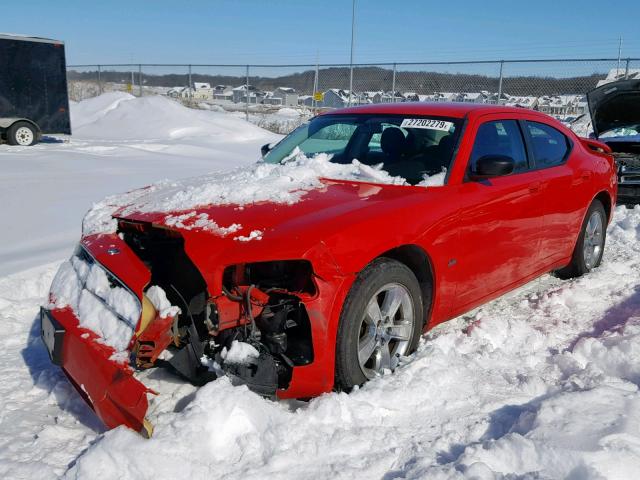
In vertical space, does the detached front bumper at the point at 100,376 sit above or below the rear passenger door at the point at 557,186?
below

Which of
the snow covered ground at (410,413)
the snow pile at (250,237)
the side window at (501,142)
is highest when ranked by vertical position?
the side window at (501,142)

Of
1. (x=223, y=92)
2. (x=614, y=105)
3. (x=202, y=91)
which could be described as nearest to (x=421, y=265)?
(x=614, y=105)

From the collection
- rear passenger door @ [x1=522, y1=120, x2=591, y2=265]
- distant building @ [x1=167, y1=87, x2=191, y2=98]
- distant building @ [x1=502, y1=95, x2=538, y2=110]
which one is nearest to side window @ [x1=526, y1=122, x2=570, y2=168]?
rear passenger door @ [x1=522, y1=120, x2=591, y2=265]

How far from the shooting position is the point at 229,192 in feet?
11.1

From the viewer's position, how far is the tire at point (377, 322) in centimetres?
284

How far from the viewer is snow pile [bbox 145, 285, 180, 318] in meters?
2.69

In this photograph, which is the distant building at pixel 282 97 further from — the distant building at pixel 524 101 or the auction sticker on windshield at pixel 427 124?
the auction sticker on windshield at pixel 427 124

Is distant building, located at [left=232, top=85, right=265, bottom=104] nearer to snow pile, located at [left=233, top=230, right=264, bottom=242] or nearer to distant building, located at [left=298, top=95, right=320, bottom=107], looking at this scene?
distant building, located at [left=298, top=95, right=320, bottom=107]

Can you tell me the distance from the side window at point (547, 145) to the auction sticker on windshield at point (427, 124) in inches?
37.1

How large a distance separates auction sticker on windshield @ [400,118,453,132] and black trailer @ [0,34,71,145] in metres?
12.6

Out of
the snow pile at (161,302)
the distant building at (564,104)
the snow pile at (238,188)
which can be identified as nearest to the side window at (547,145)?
the snow pile at (238,188)

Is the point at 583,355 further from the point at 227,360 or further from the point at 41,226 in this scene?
the point at 41,226

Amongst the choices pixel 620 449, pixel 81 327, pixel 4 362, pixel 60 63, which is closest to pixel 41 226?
pixel 4 362

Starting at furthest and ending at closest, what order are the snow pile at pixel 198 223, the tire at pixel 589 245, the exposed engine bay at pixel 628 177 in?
the exposed engine bay at pixel 628 177 < the tire at pixel 589 245 < the snow pile at pixel 198 223
